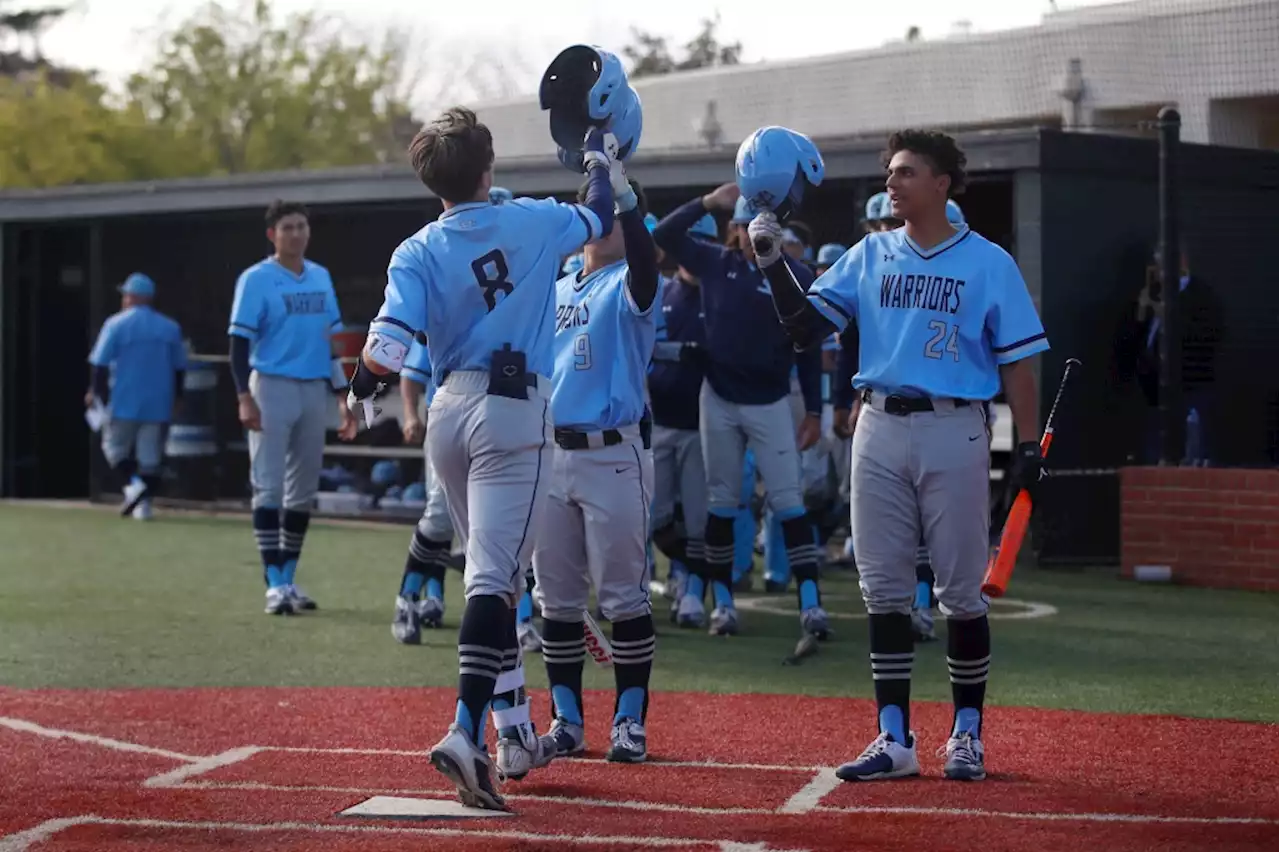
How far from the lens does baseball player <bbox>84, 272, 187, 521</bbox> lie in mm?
17953

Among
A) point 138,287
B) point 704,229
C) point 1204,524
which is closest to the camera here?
point 704,229

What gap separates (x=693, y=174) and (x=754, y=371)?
18.4 ft

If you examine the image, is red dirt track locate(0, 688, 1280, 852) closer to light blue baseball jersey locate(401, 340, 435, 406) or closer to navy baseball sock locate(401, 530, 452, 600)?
light blue baseball jersey locate(401, 340, 435, 406)

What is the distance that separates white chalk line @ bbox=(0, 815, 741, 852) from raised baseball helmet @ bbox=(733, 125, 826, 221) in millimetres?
Answer: 2371

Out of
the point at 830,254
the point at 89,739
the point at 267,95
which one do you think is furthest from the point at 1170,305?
the point at 267,95

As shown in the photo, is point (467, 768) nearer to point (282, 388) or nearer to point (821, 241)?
point (282, 388)

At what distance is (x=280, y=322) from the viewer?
10781 mm

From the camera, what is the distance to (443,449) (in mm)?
5594

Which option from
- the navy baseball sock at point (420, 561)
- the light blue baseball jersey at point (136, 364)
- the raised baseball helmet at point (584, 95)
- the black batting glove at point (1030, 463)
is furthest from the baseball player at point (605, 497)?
the light blue baseball jersey at point (136, 364)

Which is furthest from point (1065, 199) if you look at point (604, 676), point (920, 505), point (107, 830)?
point (107, 830)

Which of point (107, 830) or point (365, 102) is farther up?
point (365, 102)

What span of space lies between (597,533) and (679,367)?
372 centimetres

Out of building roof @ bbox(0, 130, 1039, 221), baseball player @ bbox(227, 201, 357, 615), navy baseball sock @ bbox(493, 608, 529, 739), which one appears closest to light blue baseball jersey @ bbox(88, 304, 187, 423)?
building roof @ bbox(0, 130, 1039, 221)

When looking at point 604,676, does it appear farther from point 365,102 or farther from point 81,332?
point 365,102
